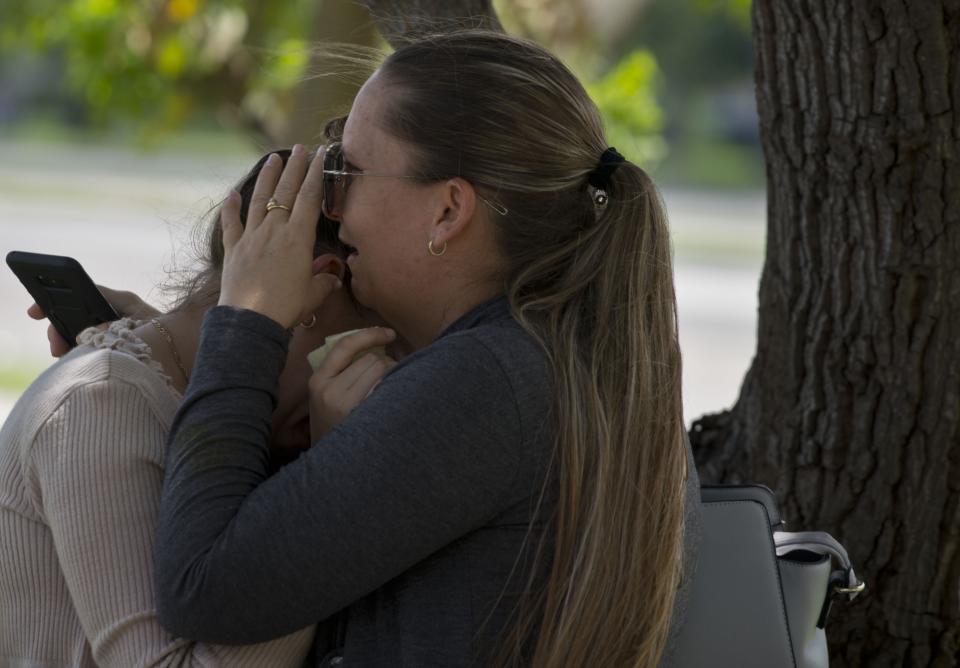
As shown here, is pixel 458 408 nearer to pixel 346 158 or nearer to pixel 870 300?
pixel 346 158

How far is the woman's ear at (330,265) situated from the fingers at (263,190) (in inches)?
A: 6.8

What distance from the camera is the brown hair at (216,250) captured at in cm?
→ 218

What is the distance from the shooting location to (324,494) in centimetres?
169

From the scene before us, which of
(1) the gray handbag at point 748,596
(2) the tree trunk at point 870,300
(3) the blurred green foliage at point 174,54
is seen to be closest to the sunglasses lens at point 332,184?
(1) the gray handbag at point 748,596

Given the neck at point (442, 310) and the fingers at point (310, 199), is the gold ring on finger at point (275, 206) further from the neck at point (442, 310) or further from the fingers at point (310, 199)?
the neck at point (442, 310)

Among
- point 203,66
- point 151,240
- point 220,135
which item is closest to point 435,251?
point 203,66

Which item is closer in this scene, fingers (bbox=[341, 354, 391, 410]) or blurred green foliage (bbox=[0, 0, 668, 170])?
fingers (bbox=[341, 354, 391, 410])

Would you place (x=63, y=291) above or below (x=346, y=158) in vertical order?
below

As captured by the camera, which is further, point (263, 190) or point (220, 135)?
point (220, 135)

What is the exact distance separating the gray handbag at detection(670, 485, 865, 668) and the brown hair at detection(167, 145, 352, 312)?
0.81 metres

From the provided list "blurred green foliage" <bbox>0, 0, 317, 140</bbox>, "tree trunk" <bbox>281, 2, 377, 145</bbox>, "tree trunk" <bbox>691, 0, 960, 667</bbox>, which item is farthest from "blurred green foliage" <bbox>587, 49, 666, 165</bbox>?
"tree trunk" <bbox>691, 0, 960, 667</bbox>

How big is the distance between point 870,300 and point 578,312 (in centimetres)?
99

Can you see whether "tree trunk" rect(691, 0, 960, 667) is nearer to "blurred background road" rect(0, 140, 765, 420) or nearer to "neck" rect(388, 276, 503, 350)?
"neck" rect(388, 276, 503, 350)

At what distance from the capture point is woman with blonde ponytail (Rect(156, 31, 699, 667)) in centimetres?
171
